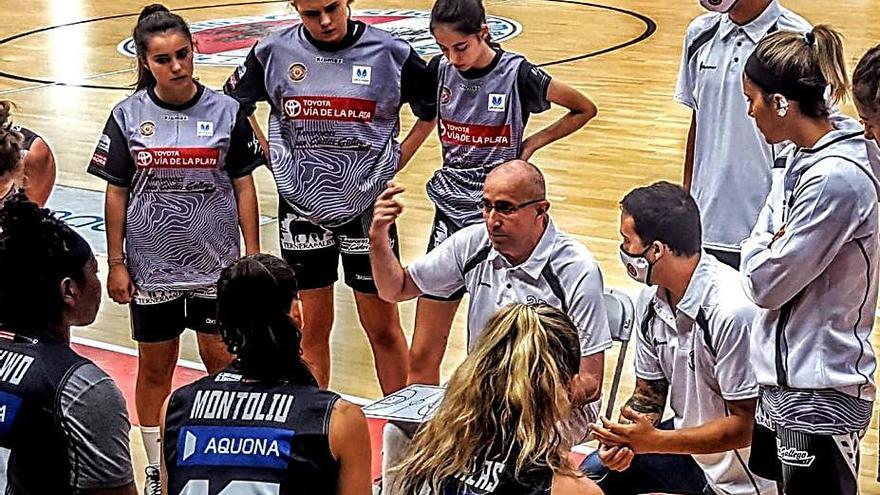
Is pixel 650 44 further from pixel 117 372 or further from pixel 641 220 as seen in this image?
pixel 641 220

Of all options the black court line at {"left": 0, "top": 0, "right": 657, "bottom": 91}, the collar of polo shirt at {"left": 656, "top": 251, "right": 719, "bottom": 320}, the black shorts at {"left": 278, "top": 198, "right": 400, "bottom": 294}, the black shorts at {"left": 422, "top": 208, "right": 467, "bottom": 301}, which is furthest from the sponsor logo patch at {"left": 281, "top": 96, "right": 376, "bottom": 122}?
the black court line at {"left": 0, "top": 0, "right": 657, "bottom": 91}

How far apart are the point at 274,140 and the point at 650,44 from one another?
9.15m

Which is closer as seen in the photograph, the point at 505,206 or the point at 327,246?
the point at 505,206

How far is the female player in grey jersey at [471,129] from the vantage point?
14.6 ft

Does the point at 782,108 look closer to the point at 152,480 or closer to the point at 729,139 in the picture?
the point at 729,139

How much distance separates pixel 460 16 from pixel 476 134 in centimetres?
44

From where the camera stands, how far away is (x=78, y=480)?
2.72m

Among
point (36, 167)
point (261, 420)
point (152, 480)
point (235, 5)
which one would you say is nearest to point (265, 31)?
point (235, 5)

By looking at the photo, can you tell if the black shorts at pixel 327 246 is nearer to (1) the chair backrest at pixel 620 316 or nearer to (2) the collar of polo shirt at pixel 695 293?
(1) the chair backrest at pixel 620 316

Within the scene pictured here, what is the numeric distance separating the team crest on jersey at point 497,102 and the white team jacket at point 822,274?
1.40 meters

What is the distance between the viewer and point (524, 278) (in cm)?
379

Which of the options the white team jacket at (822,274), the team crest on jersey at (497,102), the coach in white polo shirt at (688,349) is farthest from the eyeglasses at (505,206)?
the team crest on jersey at (497,102)

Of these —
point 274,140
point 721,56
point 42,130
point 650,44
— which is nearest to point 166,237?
point 274,140

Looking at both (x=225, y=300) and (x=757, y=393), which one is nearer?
(x=225, y=300)
